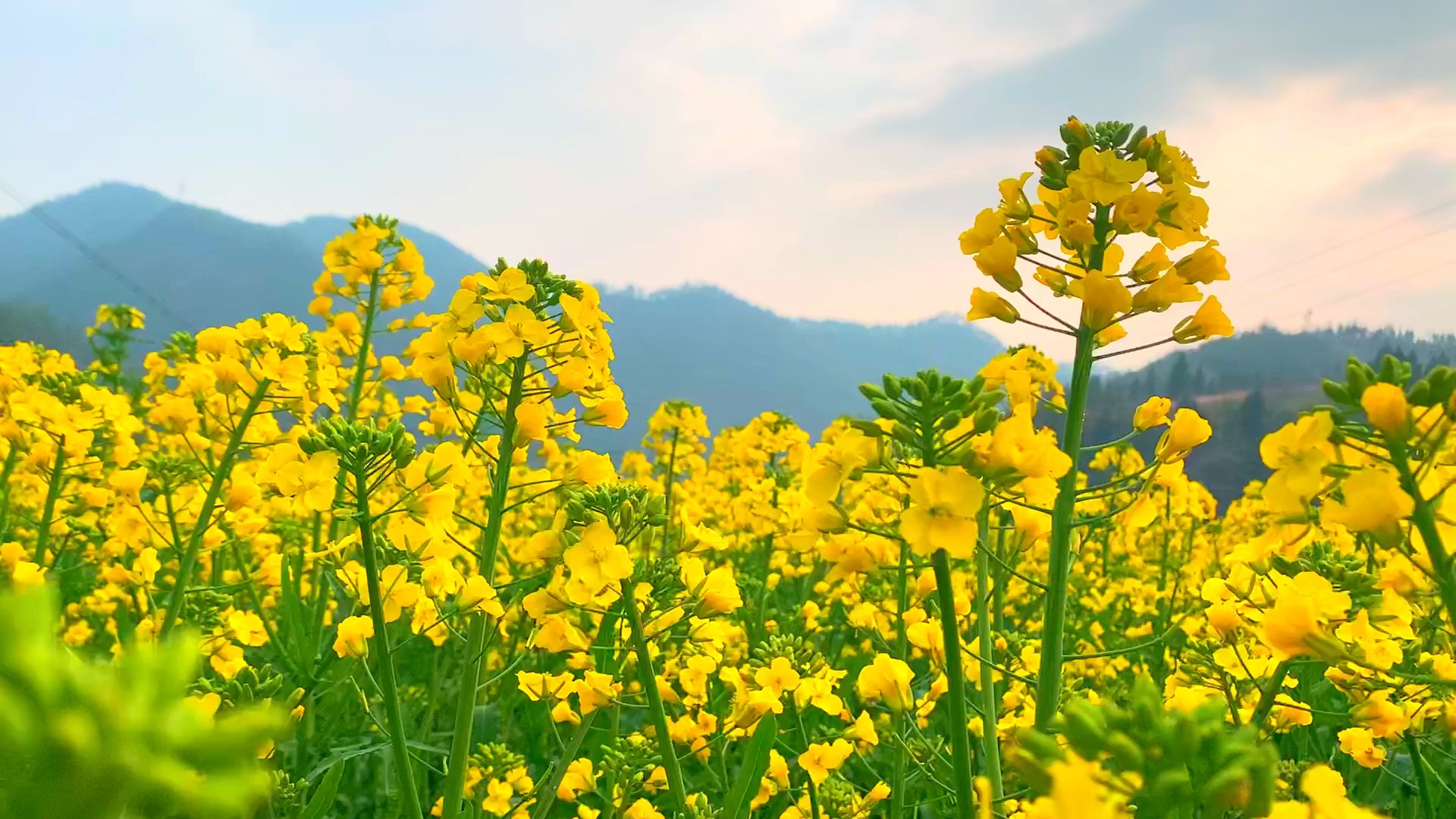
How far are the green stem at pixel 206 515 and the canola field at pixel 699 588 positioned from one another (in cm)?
2

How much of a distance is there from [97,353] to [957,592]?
9.30 meters

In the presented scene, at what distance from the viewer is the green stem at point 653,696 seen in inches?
76.4

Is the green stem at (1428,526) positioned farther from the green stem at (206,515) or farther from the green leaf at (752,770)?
the green stem at (206,515)

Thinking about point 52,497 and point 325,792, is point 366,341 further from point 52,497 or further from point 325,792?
point 325,792

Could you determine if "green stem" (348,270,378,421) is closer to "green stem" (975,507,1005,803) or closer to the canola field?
the canola field

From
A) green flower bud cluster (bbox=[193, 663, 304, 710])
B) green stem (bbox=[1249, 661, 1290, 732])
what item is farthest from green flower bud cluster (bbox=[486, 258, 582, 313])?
green stem (bbox=[1249, 661, 1290, 732])

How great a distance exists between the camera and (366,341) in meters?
4.50

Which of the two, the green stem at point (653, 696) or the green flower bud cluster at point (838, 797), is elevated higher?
the green stem at point (653, 696)

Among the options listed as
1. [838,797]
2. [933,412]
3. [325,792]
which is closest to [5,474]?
[325,792]

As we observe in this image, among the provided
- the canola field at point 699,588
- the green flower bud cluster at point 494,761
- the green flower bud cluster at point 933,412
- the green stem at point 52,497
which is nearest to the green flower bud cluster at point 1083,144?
the canola field at point 699,588

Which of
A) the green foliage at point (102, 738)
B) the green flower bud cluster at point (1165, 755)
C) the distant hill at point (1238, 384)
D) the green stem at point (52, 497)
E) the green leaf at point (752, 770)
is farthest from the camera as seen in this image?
the distant hill at point (1238, 384)

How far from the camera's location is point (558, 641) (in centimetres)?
221

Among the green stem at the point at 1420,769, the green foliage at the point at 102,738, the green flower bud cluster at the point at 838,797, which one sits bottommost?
the green flower bud cluster at the point at 838,797

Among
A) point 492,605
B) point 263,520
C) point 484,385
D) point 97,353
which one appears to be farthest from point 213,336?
point 97,353
